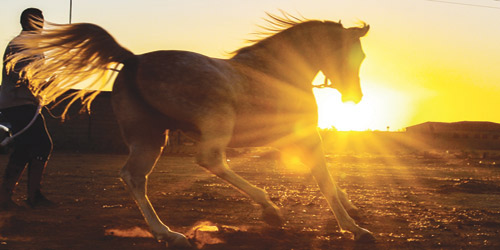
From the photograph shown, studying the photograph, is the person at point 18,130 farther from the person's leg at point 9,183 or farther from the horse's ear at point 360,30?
the horse's ear at point 360,30

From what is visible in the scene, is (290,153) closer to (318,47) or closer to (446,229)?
(318,47)

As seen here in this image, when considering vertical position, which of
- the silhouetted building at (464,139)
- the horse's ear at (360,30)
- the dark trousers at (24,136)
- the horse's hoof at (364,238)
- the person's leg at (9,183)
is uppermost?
the horse's ear at (360,30)

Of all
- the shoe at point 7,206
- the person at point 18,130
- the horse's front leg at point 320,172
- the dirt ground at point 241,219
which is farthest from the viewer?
the person at point 18,130

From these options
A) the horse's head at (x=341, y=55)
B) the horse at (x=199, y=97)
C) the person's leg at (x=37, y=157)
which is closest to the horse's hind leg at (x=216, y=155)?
the horse at (x=199, y=97)

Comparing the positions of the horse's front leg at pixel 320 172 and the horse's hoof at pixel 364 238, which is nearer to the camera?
the horse's hoof at pixel 364 238

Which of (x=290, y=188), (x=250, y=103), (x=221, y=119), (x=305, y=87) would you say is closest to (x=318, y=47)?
(x=305, y=87)

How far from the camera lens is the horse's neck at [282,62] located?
4777 mm

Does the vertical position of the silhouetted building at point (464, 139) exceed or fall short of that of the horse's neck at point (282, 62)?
it falls short

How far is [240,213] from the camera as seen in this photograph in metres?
6.00

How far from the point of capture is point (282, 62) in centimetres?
498

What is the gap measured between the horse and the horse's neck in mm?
10

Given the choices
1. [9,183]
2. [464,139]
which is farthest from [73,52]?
[464,139]

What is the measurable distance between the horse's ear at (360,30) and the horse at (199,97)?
0.55 m

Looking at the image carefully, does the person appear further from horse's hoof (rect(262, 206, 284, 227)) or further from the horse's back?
horse's hoof (rect(262, 206, 284, 227))
